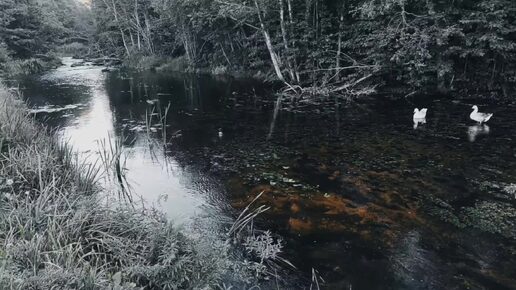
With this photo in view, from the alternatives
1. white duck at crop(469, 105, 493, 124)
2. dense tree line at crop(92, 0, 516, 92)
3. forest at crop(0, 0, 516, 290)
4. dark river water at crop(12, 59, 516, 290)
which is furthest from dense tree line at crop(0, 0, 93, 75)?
white duck at crop(469, 105, 493, 124)

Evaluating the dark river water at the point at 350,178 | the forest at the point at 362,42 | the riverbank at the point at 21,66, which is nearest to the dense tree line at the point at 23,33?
the riverbank at the point at 21,66

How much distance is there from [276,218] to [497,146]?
727 cm

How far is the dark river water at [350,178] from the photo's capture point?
6.15 m

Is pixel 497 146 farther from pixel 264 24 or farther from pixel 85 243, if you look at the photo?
pixel 264 24

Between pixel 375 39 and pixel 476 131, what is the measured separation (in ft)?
24.8

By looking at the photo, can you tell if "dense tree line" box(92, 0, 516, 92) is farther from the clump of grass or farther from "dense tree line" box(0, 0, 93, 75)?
"dense tree line" box(0, 0, 93, 75)

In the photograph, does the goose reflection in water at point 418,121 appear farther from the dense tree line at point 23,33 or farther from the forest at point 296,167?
the dense tree line at point 23,33

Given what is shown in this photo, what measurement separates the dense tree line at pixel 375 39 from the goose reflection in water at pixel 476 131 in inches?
162

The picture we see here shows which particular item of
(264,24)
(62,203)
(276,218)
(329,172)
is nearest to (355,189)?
(329,172)

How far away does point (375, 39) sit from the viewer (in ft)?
59.9

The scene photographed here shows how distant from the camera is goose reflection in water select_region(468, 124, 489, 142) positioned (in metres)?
11.8

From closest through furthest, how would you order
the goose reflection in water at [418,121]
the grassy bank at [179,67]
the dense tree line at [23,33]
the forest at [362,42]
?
the goose reflection in water at [418,121], the forest at [362,42], the grassy bank at [179,67], the dense tree line at [23,33]

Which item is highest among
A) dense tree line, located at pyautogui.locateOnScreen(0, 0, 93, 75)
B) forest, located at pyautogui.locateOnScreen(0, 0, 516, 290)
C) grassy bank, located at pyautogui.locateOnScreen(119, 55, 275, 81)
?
dense tree line, located at pyautogui.locateOnScreen(0, 0, 93, 75)

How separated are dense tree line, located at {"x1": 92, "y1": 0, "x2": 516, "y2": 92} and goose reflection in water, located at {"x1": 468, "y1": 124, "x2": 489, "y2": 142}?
4.13m
